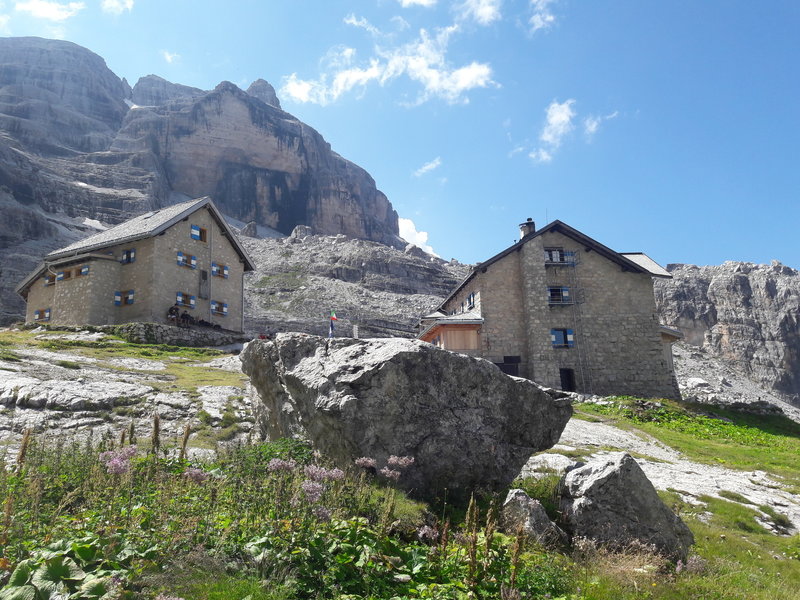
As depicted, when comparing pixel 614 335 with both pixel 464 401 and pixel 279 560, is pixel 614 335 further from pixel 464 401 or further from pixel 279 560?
pixel 279 560

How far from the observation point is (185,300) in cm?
4403

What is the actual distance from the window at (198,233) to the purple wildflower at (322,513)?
139ft

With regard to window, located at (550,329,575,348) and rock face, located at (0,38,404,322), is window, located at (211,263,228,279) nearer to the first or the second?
window, located at (550,329,575,348)

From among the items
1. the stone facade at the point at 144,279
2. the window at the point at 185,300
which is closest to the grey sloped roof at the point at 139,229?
the stone facade at the point at 144,279

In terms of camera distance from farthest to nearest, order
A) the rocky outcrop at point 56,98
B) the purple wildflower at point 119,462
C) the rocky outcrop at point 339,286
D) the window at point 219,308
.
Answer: the rocky outcrop at point 56,98
the rocky outcrop at point 339,286
the window at point 219,308
the purple wildflower at point 119,462

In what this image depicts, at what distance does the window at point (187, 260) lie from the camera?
44.1 metres

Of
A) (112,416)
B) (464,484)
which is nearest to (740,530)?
(464,484)

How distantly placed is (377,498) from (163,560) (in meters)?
3.56

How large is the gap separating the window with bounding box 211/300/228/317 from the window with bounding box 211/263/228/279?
2332 mm

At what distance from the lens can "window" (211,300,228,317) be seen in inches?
1848

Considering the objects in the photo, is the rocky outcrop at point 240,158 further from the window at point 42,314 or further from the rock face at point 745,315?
the window at point 42,314

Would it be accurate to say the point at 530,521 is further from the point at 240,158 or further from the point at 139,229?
the point at 240,158

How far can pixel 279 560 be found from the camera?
6109mm

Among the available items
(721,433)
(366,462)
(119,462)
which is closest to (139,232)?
(366,462)
